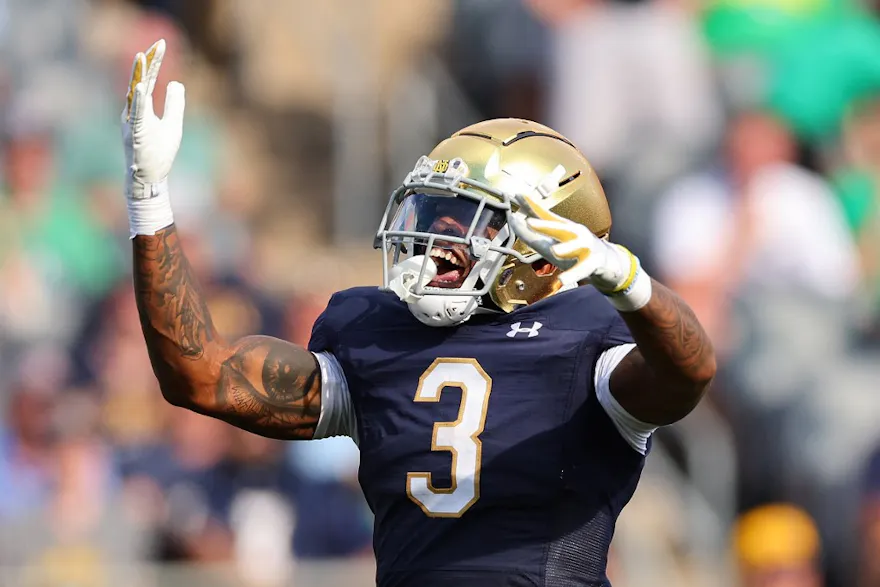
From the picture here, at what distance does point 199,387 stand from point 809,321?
187 inches

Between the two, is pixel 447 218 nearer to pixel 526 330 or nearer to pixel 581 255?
pixel 526 330

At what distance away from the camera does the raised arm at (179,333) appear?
3537 millimetres

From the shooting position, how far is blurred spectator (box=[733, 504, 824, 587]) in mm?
6906

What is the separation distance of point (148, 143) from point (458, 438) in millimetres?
916

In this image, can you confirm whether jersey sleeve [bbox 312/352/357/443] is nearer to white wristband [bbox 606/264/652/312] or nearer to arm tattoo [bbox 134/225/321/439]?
arm tattoo [bbox 134/225/321/439]

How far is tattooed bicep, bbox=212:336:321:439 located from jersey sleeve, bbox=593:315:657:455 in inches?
26.2

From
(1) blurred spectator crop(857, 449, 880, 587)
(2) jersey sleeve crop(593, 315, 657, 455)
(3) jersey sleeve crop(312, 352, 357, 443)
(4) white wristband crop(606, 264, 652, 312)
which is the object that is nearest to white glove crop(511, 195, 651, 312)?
(4) white wristband crop(606, 264, 652, 312)

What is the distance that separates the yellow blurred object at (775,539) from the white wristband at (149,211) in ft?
13.3

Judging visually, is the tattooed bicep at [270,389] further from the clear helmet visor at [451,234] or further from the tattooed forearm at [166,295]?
the clear helmet visor at [451,234]

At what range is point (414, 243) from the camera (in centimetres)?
377

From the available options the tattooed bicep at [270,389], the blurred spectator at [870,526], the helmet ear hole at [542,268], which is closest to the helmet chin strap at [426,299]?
the helmet ear hole at [542,268]

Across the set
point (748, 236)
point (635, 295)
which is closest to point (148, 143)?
point (635, 295)

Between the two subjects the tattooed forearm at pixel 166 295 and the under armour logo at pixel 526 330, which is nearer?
the tattooed forearm at pixel 166 295

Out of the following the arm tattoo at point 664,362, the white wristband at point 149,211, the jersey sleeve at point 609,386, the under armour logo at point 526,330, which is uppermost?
the white wristband at point 149,211
